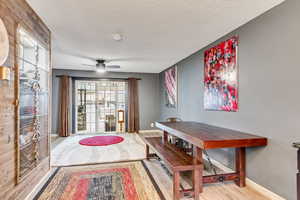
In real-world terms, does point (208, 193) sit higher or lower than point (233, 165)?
lower

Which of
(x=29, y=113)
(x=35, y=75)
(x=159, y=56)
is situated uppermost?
(x=159, y=56)

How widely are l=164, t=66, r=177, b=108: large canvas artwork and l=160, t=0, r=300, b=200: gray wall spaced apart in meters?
2.35

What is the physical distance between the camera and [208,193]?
211 centimetres

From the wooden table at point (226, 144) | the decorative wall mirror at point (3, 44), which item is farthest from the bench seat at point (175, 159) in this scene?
the decorative wall mirror at point (3, 44)

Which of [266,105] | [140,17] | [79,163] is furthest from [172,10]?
[79,163]

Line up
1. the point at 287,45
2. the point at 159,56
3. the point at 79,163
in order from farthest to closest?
1. the point at 159,56
2. the point at 79,163
3. the point at 287,45

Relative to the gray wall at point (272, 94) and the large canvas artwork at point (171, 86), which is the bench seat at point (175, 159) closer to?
the gray wall at point (272, 94)

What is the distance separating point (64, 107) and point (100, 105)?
1.27 metres

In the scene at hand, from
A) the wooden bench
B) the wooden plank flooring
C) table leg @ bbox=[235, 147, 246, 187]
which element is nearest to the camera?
the wooden bench

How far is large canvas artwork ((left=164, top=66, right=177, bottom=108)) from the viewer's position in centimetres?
496

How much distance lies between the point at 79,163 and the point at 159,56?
10.1 ft

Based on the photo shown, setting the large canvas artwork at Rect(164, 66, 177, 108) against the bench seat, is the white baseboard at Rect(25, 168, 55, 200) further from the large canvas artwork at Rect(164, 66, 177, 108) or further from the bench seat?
the large canvas artwork at Rect(164, 66, 177, 108)

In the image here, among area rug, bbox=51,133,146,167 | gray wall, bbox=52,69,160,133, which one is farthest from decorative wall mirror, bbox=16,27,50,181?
gray wall, bbox=52,69,160,133

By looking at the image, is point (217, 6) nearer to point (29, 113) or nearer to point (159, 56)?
point (159, 56)
